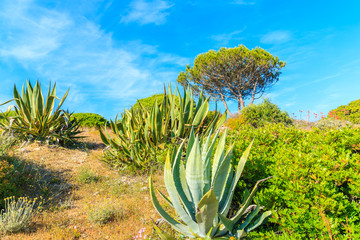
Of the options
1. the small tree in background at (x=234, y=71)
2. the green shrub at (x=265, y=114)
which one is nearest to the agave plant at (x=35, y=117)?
the green shrub at (x=265, y=114)

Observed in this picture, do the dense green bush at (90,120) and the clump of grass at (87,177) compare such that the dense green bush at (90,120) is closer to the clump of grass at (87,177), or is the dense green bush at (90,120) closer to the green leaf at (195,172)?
the clump of grass at (87,177)

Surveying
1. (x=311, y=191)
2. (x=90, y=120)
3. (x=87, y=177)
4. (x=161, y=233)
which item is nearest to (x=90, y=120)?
(x=90, y=120)

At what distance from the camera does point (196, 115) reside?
5.96 meters

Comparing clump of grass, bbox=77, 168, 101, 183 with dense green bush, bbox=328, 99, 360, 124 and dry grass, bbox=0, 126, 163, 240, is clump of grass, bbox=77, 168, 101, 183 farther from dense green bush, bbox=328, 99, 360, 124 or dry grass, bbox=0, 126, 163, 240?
dense green bush, bbox=328, 99, 360, 124

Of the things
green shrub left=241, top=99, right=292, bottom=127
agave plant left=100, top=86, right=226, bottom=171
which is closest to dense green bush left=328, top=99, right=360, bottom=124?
green shrub left=241, top=99, right=292, bottom=127

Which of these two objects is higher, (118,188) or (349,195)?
(118,188)

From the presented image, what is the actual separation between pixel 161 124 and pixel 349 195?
13.1 feet

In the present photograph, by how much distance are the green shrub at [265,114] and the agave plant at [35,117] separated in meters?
9.62

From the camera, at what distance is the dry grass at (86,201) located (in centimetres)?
372

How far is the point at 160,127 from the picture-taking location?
5656mm

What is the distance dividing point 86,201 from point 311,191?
446 cm

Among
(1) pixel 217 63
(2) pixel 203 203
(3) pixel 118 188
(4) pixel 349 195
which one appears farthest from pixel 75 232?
(1) pixel 217 63

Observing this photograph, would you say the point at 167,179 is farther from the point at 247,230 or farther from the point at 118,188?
the point at 118,188

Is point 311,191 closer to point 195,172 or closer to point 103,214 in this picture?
point 195,172
